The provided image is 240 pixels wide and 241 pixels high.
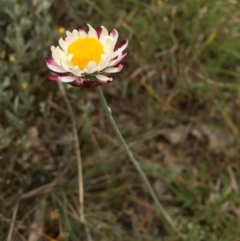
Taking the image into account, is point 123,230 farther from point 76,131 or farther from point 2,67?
point 2,67

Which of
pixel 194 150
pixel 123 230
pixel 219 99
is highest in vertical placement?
pixel 219 99

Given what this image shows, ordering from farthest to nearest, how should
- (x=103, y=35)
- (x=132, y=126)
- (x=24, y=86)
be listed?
(x=132, y=126) < (x=24, y=86) < (x=103, y=35)

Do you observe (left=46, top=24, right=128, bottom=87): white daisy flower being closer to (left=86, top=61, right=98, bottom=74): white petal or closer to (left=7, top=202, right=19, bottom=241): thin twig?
(left=86, top=61, right=98, bottom=74): white petal

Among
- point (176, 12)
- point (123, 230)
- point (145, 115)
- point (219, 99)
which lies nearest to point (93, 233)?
point (123, 230)

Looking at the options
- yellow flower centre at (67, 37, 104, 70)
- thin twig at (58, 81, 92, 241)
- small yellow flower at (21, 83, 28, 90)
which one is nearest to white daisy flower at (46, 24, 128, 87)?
yellow flower centre at (67, 37, 104, 70)

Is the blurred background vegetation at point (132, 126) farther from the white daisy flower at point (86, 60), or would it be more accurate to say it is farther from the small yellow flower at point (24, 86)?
the white daisy flower at point (86, 60)

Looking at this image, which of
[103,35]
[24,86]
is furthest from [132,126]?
[103,35]

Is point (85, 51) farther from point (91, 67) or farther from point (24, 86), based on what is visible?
point (24, 86)
